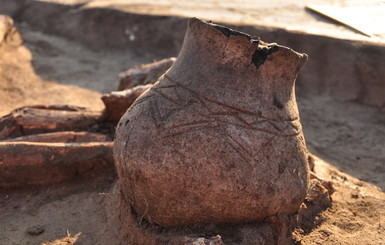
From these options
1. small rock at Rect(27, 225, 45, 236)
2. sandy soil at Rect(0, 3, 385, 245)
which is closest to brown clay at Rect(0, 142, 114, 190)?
sandy soil at Rect(0, 3, 385, 245)

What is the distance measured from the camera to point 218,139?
2162mm

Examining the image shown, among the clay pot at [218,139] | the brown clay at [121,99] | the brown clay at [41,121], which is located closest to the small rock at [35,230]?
the clay pot at [218,139]

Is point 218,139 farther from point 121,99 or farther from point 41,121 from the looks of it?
point 41,121

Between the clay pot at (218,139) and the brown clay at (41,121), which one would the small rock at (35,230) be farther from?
the brown clay at (41,121)

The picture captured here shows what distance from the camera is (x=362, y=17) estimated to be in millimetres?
5332

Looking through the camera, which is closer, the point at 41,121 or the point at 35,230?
the point at 35,230

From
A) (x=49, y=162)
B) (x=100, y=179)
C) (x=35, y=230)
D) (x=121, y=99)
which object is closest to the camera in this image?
(x=35, y=230)

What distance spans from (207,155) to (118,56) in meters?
4.42

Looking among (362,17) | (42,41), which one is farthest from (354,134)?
(42,41)

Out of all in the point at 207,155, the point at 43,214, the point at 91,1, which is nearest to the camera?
the point at 207,155

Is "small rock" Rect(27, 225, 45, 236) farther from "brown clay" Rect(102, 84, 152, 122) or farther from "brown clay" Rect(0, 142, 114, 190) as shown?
"brown clay" Rect(102, 84, 152, 122)

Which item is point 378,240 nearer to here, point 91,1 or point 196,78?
point 196,78

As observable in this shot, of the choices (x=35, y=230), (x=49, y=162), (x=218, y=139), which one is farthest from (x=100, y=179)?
(x=218, y=139)

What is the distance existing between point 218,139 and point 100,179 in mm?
1331
